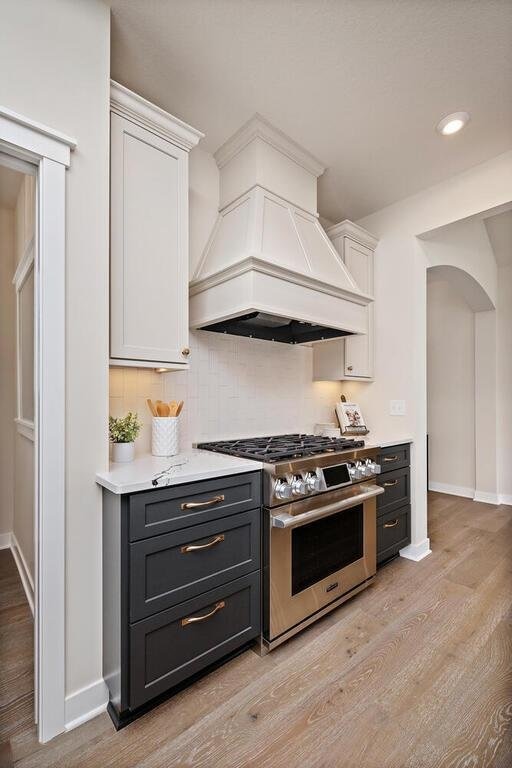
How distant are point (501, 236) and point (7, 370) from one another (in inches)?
189

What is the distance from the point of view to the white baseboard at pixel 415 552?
2828 millimetres

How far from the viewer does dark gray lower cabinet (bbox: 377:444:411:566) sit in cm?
261

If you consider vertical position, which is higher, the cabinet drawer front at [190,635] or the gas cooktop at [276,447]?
the gas cooktop at [276,447]

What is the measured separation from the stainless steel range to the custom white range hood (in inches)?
31.7

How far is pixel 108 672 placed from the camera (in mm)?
1442

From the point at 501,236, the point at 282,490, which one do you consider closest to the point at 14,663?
the point at 282,490

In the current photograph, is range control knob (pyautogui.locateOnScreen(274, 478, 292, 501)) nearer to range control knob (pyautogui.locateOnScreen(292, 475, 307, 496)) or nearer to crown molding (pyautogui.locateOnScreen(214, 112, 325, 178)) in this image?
range control knob (pyautogui.locateOnScreen(292, 475, 307, 496))

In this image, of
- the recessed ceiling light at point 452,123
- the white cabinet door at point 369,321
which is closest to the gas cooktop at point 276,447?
the white cabinet door at point 369,321

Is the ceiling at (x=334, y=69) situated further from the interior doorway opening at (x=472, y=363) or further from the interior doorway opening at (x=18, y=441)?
the interior doorway opening at (x=472, y=363)

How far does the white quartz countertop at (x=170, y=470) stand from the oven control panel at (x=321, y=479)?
0.54ft

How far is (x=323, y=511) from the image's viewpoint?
76.7 inches

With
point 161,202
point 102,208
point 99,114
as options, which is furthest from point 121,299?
point 99,114

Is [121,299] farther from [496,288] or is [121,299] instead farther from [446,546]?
[496,288]

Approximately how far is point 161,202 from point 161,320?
1.94 ft
